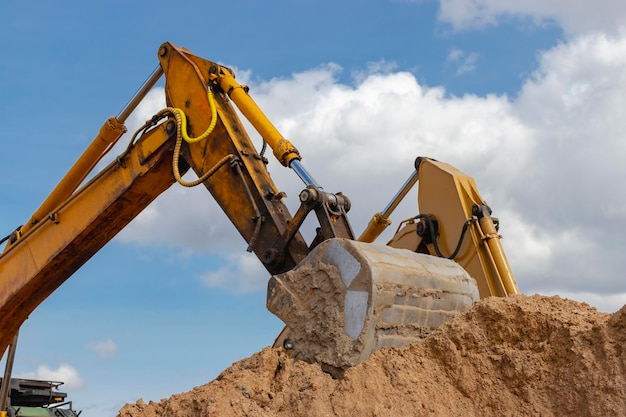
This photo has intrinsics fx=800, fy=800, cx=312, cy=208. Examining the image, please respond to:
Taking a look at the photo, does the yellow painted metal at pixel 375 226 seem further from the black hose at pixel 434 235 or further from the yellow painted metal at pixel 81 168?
the yellow painted metal at pixel 81 168

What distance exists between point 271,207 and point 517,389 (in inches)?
90.0

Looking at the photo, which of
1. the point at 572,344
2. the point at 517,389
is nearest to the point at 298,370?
the point at 517,389

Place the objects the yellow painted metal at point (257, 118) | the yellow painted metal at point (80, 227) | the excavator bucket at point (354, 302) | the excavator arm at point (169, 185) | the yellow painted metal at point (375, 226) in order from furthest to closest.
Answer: the yellow painted metal at point (375, 226), the yellow painted metal at point (80, 227), the yellow painted metal at point (257, 118), the excavator arm at point (169, 185), the excavator bucket at point (354, 302)

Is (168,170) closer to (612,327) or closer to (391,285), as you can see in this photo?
(391,285)

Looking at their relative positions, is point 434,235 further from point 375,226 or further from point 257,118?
point 257,118

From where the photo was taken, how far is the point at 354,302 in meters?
4.36

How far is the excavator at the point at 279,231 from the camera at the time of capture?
4445mm

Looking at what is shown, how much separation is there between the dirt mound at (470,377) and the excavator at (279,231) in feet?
0.62

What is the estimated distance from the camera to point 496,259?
7.00m

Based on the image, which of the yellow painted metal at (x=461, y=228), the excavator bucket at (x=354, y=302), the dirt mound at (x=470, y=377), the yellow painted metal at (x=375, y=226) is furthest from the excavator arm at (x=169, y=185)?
the yellow painted metal at (x=375, y=226)

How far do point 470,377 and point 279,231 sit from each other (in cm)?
184

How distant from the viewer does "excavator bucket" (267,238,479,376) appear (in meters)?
4.31

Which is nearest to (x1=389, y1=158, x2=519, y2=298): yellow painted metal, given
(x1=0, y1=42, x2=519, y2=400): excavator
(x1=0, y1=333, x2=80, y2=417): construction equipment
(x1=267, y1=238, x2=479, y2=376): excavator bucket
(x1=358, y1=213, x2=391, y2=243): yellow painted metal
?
(x1=0, y1=42, x2=519, y2=400): excavator

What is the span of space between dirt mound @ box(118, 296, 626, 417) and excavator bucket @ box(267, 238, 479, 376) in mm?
114
